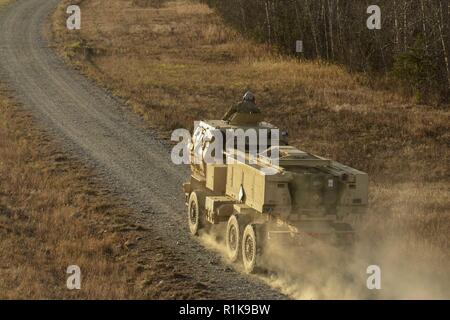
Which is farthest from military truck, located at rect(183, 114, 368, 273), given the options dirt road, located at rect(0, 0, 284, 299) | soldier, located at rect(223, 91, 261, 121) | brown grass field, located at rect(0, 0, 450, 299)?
soldier, located at rect(223, 91, 261, 121)

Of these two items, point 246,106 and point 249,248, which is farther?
point 246,106

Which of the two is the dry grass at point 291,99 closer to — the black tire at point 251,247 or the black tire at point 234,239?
the black tire at point 234,239

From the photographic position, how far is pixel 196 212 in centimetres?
1642

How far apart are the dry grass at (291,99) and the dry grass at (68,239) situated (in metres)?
5.14

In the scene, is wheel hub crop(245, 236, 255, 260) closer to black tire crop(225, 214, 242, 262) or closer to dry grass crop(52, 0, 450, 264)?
black tire crop(225, 214, 242, 262)

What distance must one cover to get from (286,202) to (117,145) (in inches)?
532

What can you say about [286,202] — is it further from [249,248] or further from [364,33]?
[364,33]

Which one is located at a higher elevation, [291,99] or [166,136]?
[291,99]

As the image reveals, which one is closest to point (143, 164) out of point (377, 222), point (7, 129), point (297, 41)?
point (7, 129)

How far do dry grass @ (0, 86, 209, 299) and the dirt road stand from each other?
0.51 meters

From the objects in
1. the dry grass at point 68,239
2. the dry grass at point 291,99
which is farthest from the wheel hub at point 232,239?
the dry grass at point 291,99

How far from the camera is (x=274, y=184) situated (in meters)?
13.0

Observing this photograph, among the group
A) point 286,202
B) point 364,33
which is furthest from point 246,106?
point 364,33
